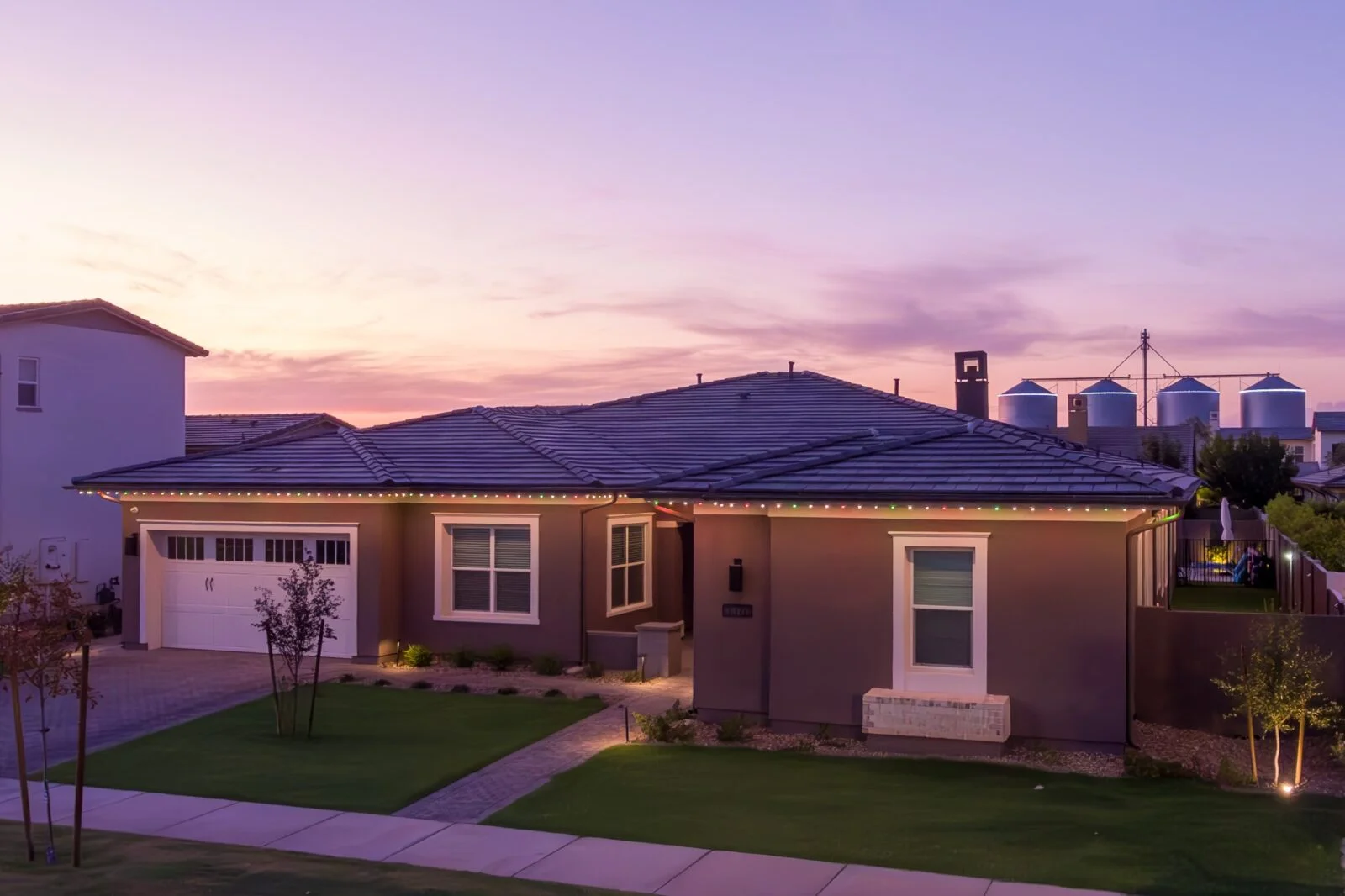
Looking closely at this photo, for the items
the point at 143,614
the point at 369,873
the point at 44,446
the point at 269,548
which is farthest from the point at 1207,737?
the point at 44,446

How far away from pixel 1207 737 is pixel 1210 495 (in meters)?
35.3

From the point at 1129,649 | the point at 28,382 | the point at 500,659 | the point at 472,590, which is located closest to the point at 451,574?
the point at 472,590

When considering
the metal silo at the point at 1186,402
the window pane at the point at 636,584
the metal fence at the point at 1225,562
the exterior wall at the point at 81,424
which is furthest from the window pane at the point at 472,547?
the metal silo at the point at 1186,402

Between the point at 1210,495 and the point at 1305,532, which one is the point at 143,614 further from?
the point at 1210,495

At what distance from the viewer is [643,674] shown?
733 inches

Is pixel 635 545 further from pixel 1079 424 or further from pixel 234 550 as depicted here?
pixel 1079 424

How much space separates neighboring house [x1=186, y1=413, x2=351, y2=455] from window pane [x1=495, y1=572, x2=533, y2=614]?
61.6 ft

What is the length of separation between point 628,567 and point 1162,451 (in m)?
41.6

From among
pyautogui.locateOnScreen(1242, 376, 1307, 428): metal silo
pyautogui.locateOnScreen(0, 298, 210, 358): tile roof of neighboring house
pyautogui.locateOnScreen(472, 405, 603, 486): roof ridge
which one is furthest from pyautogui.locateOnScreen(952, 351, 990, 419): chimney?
pyautogui.locateOnScreen(1242, 376, 1307, 428): metal silo

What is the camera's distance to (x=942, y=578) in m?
13.9

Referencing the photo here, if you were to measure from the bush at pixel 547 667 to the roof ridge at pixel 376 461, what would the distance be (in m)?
3.89

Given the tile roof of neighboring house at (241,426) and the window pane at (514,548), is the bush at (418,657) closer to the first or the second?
the window pane at (514,548)

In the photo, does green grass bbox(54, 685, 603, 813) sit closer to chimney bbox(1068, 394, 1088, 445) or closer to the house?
the house

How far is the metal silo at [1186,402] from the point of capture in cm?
8269
